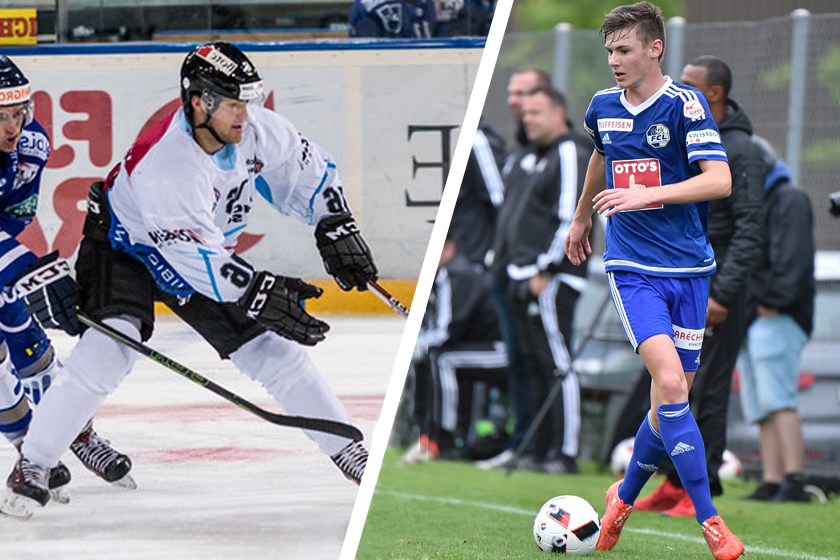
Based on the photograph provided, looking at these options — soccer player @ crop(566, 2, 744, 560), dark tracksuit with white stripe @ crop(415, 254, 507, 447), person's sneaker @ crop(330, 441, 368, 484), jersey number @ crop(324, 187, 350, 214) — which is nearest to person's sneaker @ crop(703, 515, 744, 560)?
soccer player @ crop(566, 2, 744, 560)

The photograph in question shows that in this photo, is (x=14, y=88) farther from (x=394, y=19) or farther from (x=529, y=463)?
(x=529, y=463)

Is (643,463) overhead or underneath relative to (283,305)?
underneath

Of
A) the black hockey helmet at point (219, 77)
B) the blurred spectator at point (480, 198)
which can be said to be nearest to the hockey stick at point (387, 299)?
the black hockey helmet at point (219, 77)

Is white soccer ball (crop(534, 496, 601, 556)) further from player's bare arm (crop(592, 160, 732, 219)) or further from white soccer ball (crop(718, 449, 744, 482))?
white soccer ball (crop(718, 449, 744, 482))

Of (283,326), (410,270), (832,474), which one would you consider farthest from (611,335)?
(283,326)

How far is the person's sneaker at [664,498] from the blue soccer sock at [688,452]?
1679 mm

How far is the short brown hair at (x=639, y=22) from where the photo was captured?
4.51m

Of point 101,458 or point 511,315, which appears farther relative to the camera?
point 511,315

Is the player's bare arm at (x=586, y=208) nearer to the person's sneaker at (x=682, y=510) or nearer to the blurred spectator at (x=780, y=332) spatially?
the person's sneaker at (x=682, y=510)

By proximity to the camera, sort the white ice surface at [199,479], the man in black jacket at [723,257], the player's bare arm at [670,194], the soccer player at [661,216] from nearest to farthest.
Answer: the player's bare arm at [670,194]
the soccer player at [661,216]
the white ice surface at [199,479]
the man in black jacket at [723,257]

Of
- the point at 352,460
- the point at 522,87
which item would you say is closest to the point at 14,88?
the point at 352,460

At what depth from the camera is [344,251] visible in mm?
5742

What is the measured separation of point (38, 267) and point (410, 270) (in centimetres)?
145

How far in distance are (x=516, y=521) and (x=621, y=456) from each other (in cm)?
199
